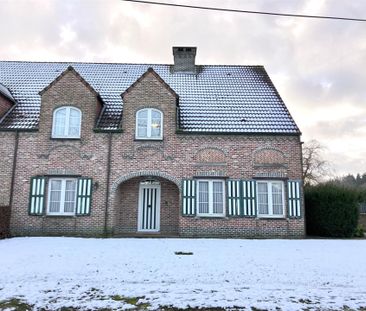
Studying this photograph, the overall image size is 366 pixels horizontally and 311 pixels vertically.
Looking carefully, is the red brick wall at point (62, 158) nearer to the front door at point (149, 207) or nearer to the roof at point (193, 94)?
the roof at point (193, 94)

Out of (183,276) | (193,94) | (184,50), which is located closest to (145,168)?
(193,94)

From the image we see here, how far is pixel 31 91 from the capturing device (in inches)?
621

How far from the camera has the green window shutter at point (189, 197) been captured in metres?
12.9

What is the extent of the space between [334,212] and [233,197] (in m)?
4.46

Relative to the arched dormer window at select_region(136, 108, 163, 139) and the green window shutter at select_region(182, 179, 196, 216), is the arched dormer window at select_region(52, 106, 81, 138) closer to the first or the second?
the arched dormer window at select_region(136, 108, 163, 139)

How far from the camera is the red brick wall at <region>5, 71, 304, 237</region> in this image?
506 inches

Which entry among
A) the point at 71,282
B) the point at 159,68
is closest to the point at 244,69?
the point at 159,68

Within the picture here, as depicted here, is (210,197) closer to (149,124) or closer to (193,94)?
(149,124)

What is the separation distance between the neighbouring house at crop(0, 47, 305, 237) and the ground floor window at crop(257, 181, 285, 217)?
0.04 metres

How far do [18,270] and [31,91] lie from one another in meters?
11.5

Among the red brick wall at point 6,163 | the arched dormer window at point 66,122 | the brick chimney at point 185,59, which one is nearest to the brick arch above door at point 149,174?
the arched dormer window at point 66,122

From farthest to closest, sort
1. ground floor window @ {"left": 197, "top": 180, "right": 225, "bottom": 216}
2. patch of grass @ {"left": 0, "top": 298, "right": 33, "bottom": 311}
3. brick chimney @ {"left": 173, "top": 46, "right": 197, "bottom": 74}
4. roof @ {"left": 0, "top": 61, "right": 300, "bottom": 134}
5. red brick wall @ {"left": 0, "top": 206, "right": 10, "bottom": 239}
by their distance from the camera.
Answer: brick chimney @ {"left": 173, "top": 46, "right": 197, "bottom": 74}
roof @ {"left": 0, "top": 61, "right": 300, "bottom": 134}
ground floor window @ {"left": 197, "top": 180, "right": 225, "bottom": 216}
red brick wall @ {"left": 0, "top": 206, "right": 10, "bottom": 239}
patch of grass @ {"left": 0, "top": 298, "right": 33, "bottom": 311}

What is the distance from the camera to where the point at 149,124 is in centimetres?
1369

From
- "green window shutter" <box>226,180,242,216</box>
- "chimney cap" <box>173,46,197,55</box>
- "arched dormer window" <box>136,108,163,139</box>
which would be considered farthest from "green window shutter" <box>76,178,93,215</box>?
"chimney cap" <box>173,46,197,55</box>
